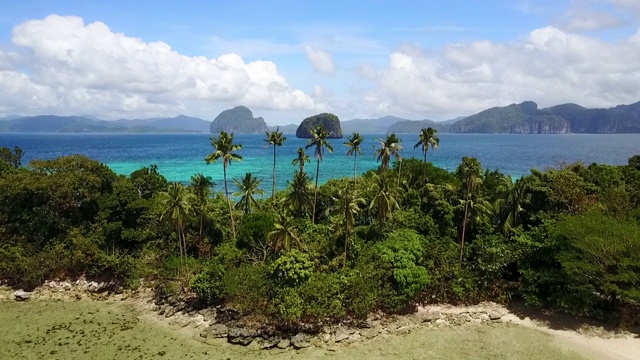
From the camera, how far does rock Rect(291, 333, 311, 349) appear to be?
33562mm

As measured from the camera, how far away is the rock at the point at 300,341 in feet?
110

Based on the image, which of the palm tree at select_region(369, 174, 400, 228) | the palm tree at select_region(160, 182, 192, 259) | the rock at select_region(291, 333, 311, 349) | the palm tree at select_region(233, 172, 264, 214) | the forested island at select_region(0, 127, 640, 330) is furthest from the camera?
the palm tree at select_region(233, 172, 264, 214)

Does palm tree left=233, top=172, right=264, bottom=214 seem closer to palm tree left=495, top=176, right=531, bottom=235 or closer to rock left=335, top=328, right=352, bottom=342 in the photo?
rock left=335, top=328, right=352, bottom=342

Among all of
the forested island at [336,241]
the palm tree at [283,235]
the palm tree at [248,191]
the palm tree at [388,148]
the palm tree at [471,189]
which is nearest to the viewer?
the forested island at [336,241]

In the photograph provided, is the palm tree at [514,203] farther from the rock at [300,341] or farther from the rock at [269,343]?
the rock at [269,343]

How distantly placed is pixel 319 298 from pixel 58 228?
3312 centimetres

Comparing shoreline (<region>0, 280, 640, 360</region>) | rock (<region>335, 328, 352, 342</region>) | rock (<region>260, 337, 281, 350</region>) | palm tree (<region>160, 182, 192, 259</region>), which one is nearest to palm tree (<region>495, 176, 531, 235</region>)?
shoreline (<region>0, 280, 640, 360</region>)

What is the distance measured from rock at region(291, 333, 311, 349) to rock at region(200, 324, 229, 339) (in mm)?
6259

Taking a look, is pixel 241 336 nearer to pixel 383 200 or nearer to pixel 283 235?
pixel 283 235

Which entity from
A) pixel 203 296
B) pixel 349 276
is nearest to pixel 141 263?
pixel 203 296

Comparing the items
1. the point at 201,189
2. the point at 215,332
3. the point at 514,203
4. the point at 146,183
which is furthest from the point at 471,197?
the point at 146,183

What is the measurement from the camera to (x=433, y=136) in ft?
172

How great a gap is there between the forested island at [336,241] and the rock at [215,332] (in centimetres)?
226

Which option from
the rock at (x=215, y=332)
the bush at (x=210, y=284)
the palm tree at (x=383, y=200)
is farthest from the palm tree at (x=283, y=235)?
the palm tree at (x=383, y=200)
